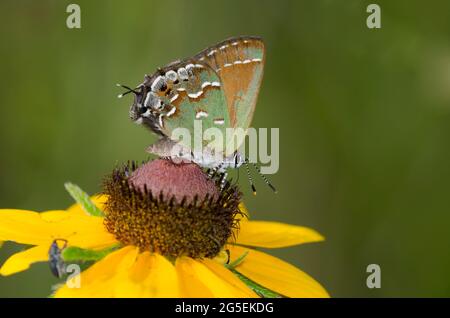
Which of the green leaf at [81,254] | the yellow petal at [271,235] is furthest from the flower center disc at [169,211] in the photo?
the yellow petal at [271,235]

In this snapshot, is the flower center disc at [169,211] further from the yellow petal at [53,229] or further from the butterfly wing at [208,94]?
the butterfly wing at [208,94]

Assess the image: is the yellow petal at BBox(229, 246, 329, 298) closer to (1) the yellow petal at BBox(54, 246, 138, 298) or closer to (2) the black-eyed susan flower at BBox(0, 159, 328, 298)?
(2) the black-eyed susan flower at BBox(0, 159, 328, 298)

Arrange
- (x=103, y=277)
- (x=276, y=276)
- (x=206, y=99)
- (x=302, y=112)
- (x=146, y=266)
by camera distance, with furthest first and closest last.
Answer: (x=302, y=112) → (x=276, y=276) → (x=206, y=99) → (x=146, y=266) → (x=103, y=277)

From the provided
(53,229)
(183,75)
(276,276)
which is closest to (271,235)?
(276,276)

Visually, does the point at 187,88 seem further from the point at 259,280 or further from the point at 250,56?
the point at 259,280

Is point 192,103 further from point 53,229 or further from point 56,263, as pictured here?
point 56,263
